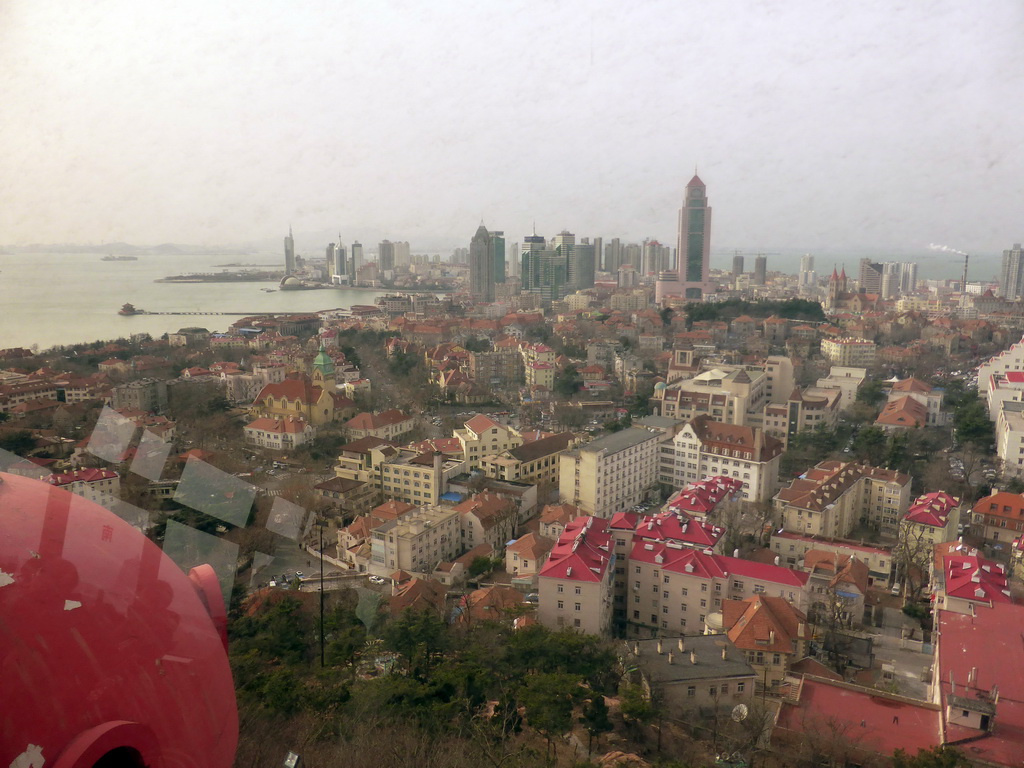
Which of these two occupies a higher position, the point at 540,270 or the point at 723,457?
the point at 540,270

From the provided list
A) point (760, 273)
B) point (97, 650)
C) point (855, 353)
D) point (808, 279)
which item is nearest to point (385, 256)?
point (760, 273)

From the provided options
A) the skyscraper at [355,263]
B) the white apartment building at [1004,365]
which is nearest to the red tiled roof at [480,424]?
the white apartment building at [1004,365]

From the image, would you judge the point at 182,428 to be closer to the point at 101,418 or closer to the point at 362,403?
the point at 101,418

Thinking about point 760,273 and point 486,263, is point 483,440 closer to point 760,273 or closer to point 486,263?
point 486,263

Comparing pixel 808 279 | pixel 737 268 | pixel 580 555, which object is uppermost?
pixel 737 268

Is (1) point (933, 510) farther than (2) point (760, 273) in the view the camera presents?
No

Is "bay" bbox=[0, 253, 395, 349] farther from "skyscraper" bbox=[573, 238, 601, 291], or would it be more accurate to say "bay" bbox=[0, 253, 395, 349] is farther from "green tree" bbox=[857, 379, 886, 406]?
"skyscraper" bbox=[573, 238, 601, 291]
